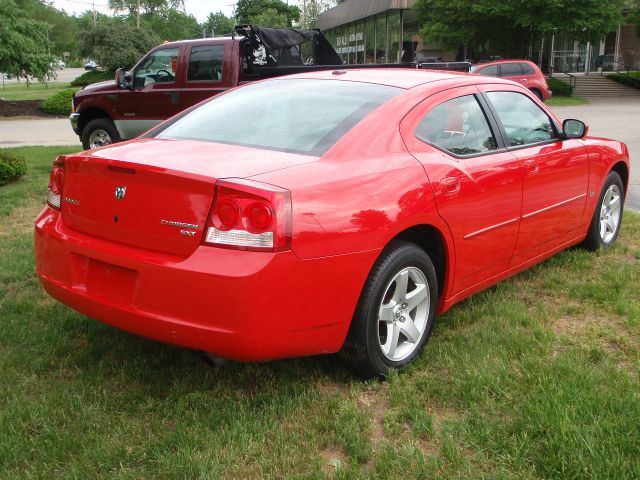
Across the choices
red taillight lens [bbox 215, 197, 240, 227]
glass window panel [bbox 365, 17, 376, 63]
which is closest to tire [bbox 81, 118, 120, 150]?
red taillight lens [bbox 215, 197, 240, 227]

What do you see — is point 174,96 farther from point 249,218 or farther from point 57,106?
point 57,106

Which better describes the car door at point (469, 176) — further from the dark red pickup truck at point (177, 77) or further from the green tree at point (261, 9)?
the green tree at point (261, 9)

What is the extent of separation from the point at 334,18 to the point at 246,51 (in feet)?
150

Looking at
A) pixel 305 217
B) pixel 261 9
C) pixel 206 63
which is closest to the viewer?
pixel 305 217

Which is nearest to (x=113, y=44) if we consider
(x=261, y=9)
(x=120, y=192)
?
(x=120, y=192)

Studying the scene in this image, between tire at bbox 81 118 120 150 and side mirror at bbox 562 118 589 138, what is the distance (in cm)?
803

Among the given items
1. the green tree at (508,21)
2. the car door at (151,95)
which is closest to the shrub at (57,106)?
the car door at (151,95)

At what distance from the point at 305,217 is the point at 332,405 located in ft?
3.00

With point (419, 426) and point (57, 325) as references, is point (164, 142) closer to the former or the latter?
point (57, 325)

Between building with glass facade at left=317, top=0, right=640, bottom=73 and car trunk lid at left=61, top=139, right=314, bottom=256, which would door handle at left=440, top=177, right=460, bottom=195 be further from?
building with glass facade at left=317, top=0, right=640, bottom=73

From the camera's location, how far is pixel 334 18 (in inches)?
2109

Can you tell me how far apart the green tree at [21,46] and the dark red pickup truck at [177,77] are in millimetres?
13731

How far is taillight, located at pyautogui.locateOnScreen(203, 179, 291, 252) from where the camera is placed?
270 centimetres

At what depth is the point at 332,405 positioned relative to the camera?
120 inches
